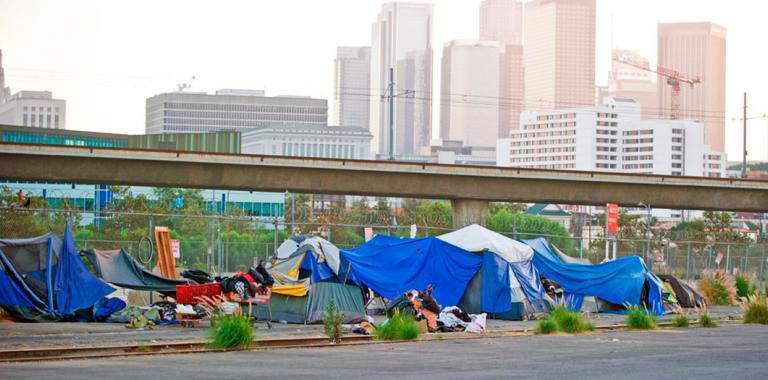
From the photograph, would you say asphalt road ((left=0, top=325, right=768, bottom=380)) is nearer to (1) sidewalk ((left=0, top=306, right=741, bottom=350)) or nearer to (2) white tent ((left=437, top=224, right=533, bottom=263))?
(1) sidewalk ((left=0, top=306, right=741, bottom=350))

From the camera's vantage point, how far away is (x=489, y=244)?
31.3 meters

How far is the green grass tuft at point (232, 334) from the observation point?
20.2 meters

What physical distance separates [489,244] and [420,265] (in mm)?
1896

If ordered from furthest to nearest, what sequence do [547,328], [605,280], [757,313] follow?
[605,280] < [757,313] < [547,328]

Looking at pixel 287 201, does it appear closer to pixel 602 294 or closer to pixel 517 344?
pixel 602 294

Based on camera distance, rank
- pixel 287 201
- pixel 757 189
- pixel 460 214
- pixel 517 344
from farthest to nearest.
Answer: pixel 287 201 < pixel 757 189 < pixel 460 214 < pixel 517 344

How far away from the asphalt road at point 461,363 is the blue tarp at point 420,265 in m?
6.73

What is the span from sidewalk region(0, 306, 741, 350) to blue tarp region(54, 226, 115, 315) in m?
0.74

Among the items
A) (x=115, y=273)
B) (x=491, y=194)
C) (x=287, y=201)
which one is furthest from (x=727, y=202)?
(x=287, y=201)

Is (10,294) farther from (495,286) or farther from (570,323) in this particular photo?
(495,286)

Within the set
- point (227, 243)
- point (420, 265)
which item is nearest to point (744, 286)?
point (420, 265)

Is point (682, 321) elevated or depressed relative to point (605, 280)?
depressed

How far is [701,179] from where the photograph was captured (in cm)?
6712

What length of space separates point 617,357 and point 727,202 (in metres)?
50.7
